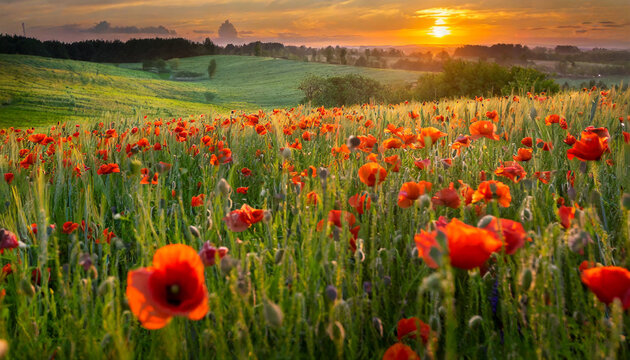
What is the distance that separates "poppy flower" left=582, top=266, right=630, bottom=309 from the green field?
230 inches

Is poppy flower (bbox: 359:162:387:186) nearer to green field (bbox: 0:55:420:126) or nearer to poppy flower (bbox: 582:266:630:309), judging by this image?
poppy flower (bbox: 582:266:630:309)

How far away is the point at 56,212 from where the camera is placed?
8.12 ft

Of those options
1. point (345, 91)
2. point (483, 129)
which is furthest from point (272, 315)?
point (345, 91)

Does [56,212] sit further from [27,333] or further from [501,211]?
[501,211]

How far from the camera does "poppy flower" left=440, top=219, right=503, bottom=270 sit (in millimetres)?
872

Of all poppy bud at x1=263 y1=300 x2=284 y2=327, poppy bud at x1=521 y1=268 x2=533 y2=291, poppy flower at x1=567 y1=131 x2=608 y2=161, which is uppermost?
poppy flower at x1=567 y1=131 x2=608 y2=161

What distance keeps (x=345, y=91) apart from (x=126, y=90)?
18.0 metres

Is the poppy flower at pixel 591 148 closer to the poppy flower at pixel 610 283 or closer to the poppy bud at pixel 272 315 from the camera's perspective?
the poppy flower at pixel 610 283

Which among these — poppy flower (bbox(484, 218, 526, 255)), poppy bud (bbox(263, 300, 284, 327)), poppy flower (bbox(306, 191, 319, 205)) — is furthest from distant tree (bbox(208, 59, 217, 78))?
poppy bud (bbox(263, 300, 284, 327))

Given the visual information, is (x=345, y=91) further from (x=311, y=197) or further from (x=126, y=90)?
(x=311, y=197)

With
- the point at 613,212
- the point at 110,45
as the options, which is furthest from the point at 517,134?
the point at 110,45

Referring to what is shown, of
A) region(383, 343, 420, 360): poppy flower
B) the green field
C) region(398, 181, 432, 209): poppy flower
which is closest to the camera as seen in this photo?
region(383, 343, 420, 360): poppy flower

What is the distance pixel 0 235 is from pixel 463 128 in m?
→ 3.78

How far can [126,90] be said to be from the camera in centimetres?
3350
